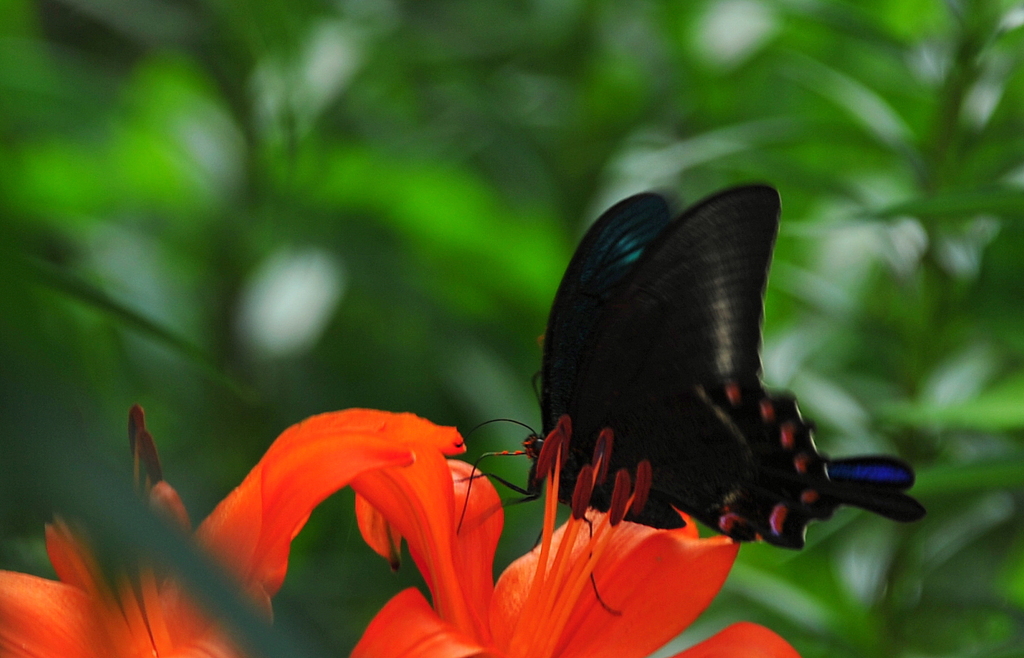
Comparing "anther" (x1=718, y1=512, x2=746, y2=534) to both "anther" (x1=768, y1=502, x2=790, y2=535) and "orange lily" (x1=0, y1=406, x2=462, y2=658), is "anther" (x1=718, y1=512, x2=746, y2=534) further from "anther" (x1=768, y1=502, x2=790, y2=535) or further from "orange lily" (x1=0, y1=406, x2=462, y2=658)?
"orange lily" (x1=0, y1=406, x2=462, y2=658)

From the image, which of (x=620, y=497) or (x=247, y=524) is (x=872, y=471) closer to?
(x=620, y=497)

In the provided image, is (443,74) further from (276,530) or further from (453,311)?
(276,530)

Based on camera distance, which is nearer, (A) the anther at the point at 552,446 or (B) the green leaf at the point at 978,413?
(A) the anther at the point at 552,446

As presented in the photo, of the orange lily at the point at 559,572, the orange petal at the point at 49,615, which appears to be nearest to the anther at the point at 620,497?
the orange lily at the point at 559,572

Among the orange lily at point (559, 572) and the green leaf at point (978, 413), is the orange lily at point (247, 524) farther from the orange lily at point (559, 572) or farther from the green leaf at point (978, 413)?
the green leaf at point (978, 413)

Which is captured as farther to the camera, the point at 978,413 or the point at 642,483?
the point at 978,413

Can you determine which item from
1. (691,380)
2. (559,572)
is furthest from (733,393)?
(559,572)

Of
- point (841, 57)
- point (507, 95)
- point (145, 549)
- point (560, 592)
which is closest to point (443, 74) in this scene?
point (507, 95)
